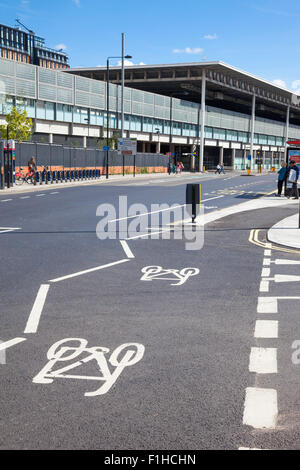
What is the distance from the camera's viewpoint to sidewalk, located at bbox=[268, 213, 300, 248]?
13.3m

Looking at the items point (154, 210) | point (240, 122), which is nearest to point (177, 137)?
point (240, 122)

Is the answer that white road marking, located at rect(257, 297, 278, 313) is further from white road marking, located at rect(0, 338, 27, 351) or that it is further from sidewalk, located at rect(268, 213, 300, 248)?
sidewalk, located at rect(268, 213, 300, 248)

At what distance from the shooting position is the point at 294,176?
27.0 meters

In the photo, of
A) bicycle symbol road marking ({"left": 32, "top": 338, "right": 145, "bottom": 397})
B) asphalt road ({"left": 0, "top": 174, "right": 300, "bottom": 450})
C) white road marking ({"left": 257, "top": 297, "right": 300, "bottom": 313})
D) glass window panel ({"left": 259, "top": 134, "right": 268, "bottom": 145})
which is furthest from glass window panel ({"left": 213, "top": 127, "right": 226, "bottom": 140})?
bicycle symbol road marking ({"left": 32, "top": 338, "right": 145, "bottom": 397})

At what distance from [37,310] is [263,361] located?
3.14m

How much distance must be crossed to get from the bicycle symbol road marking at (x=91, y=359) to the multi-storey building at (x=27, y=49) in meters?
136

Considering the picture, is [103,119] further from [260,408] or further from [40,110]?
[260,408]

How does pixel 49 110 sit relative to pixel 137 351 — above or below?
above

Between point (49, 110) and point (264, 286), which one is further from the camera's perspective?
point (49, 110)

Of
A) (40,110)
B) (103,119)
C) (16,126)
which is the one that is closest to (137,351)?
(16,126)

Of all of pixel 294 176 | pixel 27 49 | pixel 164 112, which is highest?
pixel 27 49

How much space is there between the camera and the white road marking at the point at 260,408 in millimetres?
4029

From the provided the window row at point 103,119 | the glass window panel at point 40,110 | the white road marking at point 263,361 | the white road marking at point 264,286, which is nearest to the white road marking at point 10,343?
the white road marking at point 263,361

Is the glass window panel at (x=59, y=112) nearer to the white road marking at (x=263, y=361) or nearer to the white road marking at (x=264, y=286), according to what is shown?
the white road marking at (x=264, y=286)
